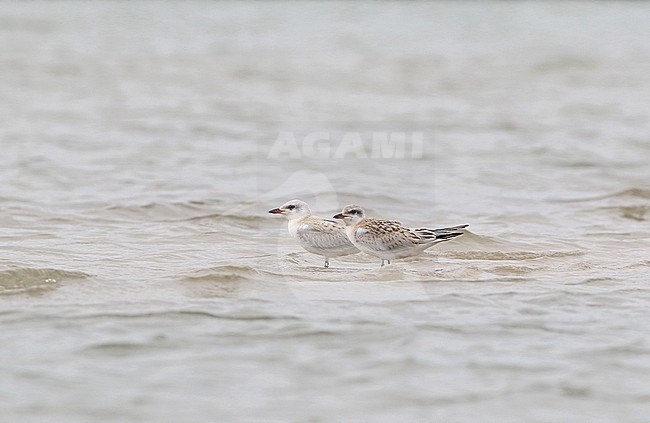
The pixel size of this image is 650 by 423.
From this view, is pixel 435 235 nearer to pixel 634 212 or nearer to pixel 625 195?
pixel 634 212

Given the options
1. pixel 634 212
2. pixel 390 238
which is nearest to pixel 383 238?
pixel 390 238

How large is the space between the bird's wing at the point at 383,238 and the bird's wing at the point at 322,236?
21 centimetres

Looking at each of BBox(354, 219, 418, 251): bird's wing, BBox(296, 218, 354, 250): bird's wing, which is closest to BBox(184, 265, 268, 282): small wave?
BBox(296, 218, 354, 250): bird's wing

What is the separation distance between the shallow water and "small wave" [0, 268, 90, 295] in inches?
1.0

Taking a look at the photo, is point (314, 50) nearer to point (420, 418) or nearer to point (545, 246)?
point (545, 246)

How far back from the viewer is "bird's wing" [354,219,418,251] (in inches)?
383

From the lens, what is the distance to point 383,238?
9711 mm

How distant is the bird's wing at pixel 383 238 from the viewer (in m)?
9.73

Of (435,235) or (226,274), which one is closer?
(226,274)

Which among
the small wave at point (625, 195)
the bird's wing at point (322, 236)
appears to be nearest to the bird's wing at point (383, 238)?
the bird's wing at point (322, 236)

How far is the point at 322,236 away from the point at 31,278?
2.47 m

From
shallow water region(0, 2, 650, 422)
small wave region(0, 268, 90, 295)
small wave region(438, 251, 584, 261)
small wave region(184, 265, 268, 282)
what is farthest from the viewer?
small wave region(438, 251, 584, 261)

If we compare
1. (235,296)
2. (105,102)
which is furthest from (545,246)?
(105,102)

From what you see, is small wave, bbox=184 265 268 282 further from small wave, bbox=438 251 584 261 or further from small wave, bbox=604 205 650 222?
small wave, bbox=604 205 650 222
